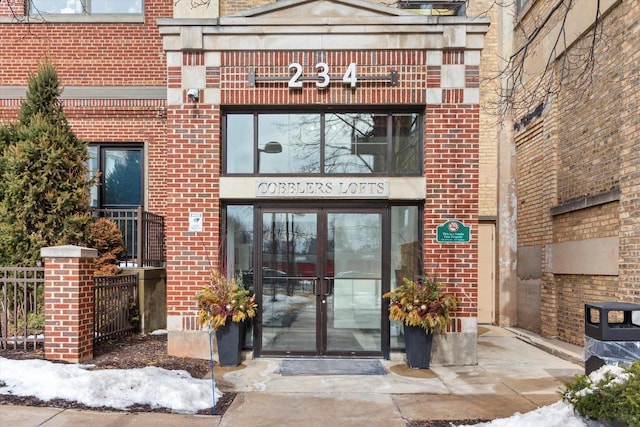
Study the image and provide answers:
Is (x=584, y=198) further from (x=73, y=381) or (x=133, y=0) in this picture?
(x=133, y=0)

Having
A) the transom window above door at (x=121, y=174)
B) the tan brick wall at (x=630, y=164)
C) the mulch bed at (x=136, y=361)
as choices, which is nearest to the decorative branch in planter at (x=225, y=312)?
the mulch bed at (x=136, y=361)

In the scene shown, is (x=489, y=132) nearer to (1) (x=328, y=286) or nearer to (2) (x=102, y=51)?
(1) (x=328, y=286)

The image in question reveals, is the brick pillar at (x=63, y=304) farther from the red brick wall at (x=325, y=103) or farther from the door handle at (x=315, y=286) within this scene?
the door handle at (x=315, y=286)

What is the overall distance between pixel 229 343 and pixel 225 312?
521 mm

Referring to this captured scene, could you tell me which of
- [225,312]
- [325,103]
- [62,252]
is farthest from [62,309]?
[325,103]

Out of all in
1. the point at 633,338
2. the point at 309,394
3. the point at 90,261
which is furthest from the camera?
the point at 90,261

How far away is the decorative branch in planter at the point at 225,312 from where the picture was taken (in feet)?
21.2

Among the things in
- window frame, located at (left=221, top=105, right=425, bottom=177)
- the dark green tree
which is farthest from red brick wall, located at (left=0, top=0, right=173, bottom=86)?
window frame, located at (left=221, top=105, right=425, bottom=177)

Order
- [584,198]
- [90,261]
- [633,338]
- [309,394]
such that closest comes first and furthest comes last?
[633,338]
[309,394]
[90,261]
[584,198]

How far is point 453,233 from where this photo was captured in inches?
269

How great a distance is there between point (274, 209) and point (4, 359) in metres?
4.24

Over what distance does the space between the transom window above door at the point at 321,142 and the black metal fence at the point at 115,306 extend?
286 centimetres

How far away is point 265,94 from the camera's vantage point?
704 centimetres

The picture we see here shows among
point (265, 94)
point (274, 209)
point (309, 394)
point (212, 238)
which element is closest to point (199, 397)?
point (309, 394)
